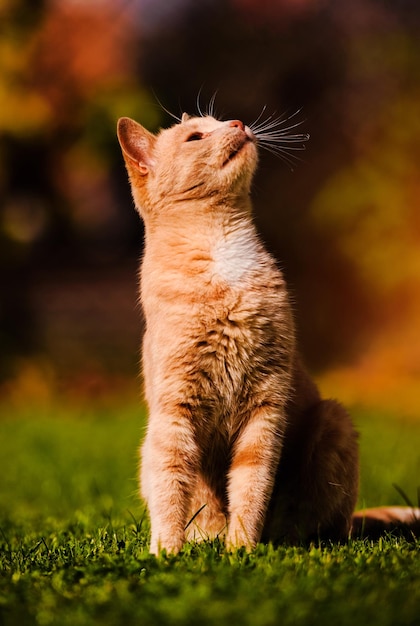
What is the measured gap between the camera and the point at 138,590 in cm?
232

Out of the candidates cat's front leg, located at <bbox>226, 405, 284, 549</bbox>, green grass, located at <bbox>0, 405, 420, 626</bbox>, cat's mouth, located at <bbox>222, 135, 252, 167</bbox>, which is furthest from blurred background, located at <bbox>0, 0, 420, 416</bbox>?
cat's front leg, located at <bbox>226, 405, 284, 549</bbox>

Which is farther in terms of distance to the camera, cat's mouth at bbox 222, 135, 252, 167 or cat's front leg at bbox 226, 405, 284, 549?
cat's mouth at bbox 222, 135, 252, 167

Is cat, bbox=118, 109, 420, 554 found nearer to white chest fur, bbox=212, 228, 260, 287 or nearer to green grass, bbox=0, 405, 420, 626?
white chest fur, bbox=212, 228, 260, 287

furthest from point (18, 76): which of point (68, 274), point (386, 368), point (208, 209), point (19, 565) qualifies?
point (19, 565)

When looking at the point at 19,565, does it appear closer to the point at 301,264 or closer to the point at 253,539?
the point at 253,539

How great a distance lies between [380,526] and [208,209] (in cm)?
151

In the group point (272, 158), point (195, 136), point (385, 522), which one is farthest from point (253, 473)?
point (272, 158)

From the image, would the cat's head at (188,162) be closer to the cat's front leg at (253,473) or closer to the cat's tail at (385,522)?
the cat's front leg at (253,473)

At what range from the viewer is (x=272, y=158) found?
906 centimetres

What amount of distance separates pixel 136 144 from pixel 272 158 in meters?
5.81

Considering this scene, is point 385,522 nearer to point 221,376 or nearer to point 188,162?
point 221,376

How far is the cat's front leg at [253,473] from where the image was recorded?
2863mm

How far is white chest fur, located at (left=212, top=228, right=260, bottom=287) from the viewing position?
10.1 feet

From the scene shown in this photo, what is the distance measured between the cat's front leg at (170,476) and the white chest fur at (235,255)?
55cm
